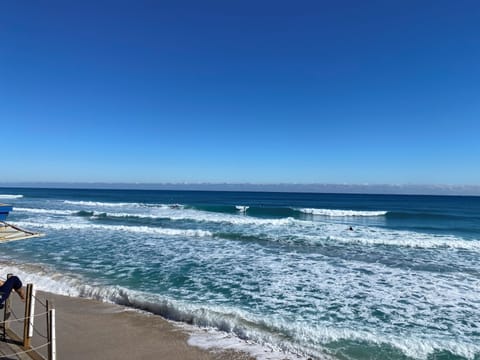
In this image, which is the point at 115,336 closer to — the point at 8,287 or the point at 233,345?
the point at 8,287

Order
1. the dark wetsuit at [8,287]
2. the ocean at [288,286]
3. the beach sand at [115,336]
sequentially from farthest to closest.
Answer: the ocean at [288,286] → the beach sand at [115,336] → the dark wetsuit at [8,287]

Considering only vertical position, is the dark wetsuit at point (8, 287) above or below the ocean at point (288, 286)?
above

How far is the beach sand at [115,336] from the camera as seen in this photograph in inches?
205

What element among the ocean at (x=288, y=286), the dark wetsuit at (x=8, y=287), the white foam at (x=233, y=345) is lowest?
the ocean at (x=288, y=286)

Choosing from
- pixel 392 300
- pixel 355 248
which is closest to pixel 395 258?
pixel 355 248

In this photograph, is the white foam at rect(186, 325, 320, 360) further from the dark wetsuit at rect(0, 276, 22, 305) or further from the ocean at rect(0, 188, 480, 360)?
the dark wetsuit at rect(0, 276, 22, 305)

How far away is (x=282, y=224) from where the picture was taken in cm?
2470

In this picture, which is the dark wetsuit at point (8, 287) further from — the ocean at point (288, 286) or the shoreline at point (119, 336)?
the ocean at point (288, 286)

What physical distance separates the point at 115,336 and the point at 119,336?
7cm

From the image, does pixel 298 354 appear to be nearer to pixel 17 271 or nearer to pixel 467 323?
pixel 467 323

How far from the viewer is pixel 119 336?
19.1 feet

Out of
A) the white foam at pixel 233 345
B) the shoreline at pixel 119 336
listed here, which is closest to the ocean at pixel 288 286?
the white foam at pixel 233 345

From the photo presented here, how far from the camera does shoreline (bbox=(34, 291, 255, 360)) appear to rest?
17.1 ft

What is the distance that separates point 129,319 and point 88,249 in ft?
28.8
